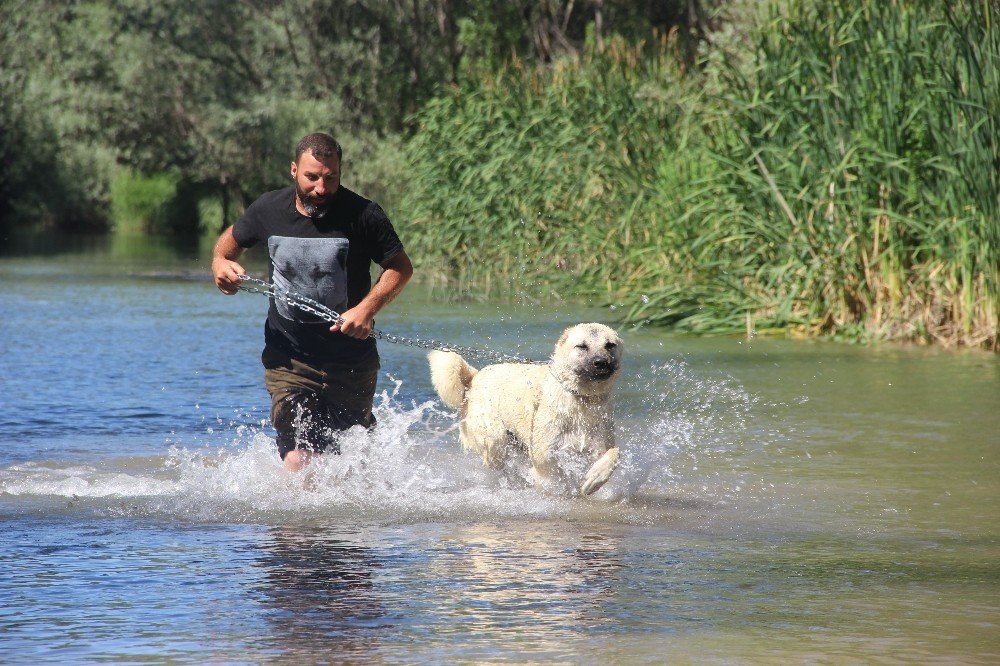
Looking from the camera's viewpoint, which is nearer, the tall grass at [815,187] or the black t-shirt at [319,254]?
the black t-shirt at [319,254]

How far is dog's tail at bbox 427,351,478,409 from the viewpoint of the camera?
7438mm

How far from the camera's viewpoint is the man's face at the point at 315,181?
6445 mm

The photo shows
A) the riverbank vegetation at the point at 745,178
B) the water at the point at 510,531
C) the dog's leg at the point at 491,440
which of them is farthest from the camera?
the riverbank vegetation at the point at 745,178

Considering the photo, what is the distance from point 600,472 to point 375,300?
127 cm

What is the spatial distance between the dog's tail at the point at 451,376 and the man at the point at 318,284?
55 cm

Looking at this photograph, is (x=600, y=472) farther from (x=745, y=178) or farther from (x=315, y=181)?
(x=745, y=178)

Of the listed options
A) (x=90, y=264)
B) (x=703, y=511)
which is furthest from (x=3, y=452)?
(x=90, y=264)

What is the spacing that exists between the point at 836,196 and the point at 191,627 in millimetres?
9808

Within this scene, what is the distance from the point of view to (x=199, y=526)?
6266 millimetres

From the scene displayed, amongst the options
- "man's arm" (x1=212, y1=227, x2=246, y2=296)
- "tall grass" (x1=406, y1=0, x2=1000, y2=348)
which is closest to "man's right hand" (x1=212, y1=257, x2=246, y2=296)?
"man's arm" (x1=212, y1=227, x2=246, y2=296)

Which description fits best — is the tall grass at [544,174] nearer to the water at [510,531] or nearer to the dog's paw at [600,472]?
the water at [510,531]

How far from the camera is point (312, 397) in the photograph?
6.82 metres

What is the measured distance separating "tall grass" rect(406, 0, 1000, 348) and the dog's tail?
6.43 m

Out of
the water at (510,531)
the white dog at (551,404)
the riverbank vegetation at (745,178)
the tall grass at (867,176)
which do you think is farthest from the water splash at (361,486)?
the riverbank vegetation at (745,178)
